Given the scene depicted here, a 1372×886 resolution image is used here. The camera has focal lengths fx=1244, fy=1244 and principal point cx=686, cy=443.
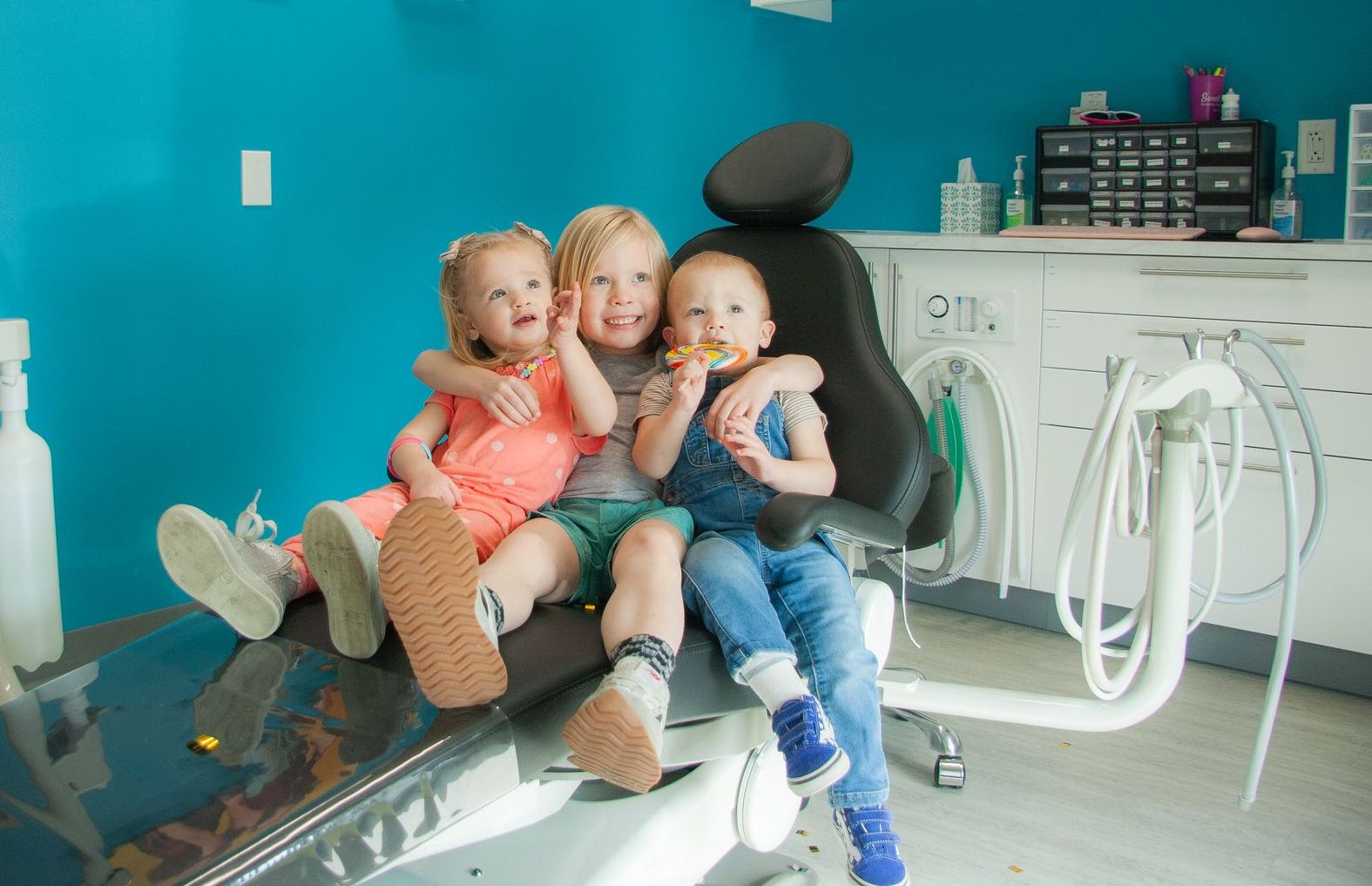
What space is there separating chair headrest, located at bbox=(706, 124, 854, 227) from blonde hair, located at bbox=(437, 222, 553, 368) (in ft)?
0.93

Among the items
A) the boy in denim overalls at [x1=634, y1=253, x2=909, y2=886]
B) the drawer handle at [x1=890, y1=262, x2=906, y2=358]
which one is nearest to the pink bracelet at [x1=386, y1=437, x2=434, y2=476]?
the boy in denim overalls at [x1=634, y1=253, x2=909, y2=886]

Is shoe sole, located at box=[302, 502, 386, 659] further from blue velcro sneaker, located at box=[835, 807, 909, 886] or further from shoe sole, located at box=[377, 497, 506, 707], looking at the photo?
blue velcro sneaker, located at box=[835, 807, 909, 886]

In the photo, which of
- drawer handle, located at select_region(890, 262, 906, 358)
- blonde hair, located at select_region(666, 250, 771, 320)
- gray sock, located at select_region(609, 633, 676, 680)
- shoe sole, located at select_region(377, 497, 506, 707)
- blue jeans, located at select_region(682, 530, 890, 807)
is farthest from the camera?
drawer handle, located at select_region(890, 262, 906, 358)

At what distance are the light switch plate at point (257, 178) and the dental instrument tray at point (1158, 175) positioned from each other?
1730 mm

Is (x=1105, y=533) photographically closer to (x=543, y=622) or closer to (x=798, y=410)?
(x=798, y=410)

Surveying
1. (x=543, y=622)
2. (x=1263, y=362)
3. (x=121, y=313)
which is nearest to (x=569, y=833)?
(x=543, y=622)

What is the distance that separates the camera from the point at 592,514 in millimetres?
1652

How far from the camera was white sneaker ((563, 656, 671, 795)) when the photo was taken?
1208mm

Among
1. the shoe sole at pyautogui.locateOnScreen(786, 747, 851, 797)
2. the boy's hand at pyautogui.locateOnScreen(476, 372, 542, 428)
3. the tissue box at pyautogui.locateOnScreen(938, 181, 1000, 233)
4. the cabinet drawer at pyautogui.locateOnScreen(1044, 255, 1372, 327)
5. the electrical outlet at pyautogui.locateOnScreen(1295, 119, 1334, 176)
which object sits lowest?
the shoe sole at pyautogui.locateOnScreen(786, 747, 851, 797)

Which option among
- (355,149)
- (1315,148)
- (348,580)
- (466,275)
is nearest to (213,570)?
(348,580)

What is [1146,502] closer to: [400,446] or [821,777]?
[821,777]

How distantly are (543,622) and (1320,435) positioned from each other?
1664 mm

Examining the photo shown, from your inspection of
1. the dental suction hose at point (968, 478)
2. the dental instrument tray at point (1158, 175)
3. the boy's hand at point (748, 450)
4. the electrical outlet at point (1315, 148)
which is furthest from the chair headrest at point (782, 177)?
the electrical outlet at point (1315, 148)

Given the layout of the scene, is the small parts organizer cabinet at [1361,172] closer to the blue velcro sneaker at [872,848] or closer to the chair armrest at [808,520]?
the chair armrest at [808,520]
